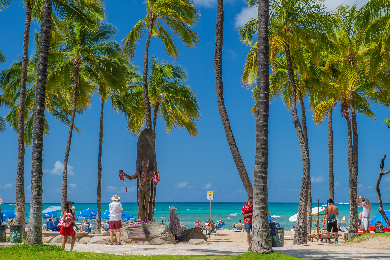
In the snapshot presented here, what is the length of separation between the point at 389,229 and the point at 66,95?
19956 mm

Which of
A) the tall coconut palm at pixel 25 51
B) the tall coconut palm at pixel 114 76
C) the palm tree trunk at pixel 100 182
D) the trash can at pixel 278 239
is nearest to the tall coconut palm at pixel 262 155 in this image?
the trash can at pixel 278 239

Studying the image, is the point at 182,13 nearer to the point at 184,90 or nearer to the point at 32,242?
the point at 184,90

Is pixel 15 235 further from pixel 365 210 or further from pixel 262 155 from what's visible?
pixel 365 210

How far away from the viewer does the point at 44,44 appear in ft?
39.1

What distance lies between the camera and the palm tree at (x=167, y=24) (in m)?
20.4

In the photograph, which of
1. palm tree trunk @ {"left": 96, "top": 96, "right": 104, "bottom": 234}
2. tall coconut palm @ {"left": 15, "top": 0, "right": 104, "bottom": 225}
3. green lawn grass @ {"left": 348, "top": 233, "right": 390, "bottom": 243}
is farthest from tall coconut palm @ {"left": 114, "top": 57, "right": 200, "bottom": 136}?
green lawn grass @ {"left": 348, "top": 233, "right": 390, "bottom": 243}

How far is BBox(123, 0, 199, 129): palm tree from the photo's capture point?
2039cm

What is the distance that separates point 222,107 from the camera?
14961 millimetres

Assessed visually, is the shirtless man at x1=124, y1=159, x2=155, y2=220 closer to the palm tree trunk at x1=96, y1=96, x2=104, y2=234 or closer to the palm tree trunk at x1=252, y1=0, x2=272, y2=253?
the palm tree trunk at x1=252, y1=0, x2=272, y2=253

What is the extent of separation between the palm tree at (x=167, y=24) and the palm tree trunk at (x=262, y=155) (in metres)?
10.1

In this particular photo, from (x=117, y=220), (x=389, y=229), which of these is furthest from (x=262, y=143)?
(x=389, y=229)

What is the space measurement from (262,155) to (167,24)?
43.5 ft

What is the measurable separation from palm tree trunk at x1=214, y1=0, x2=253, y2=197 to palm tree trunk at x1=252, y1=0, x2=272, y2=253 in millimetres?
4238

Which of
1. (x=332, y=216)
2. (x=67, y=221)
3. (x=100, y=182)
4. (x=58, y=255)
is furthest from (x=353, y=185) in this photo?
(x=100, y=182)
